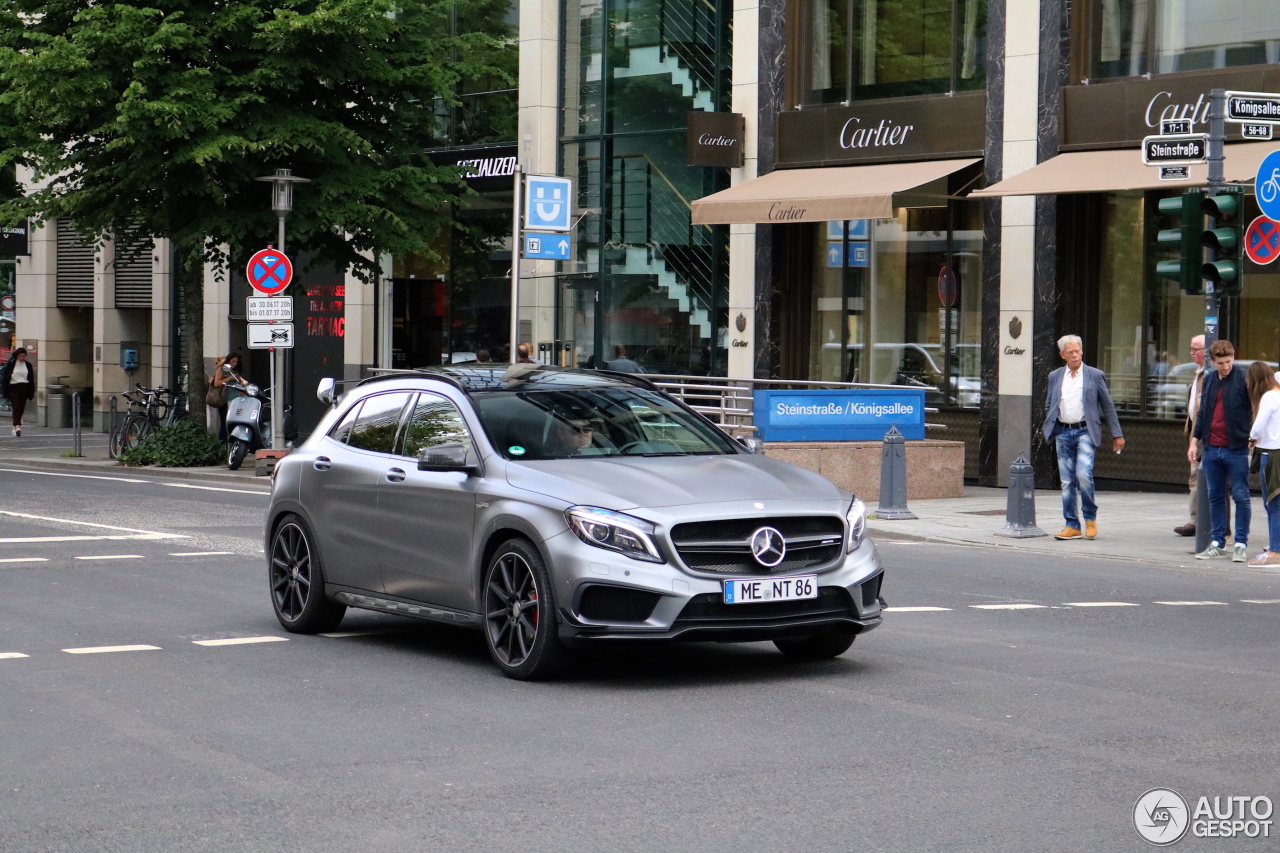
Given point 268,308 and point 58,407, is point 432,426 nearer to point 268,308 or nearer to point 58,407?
point 268,308

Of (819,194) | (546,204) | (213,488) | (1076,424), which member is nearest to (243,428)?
(213,488)

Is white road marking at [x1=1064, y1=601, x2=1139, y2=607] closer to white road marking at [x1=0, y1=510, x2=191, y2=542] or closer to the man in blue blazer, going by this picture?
the man in blue blazer

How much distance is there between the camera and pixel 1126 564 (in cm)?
1475

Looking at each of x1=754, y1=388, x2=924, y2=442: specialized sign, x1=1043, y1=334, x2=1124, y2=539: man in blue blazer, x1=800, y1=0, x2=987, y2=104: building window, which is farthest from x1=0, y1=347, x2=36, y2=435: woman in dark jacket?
x1=1043, y1=334, x2=1124, y2=539: man in blue blazer

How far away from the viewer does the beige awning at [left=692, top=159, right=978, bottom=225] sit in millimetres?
22391

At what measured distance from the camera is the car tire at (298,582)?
10.2 metres

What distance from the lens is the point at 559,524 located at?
823 centimetres

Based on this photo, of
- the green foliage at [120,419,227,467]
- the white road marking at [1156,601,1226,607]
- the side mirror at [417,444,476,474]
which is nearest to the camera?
the side mirror at [417,444,476,474]

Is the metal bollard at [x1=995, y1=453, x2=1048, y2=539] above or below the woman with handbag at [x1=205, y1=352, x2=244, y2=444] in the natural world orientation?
below

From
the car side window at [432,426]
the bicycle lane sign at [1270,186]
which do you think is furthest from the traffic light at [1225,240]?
the car side window at [432,426]

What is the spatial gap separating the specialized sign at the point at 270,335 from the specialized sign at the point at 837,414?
7.98m

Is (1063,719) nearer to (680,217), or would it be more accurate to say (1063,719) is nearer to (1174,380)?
(1174,380)

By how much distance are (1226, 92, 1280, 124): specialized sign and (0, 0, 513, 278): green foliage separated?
1308 centimetres

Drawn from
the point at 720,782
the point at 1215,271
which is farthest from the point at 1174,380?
the point at 720,782
